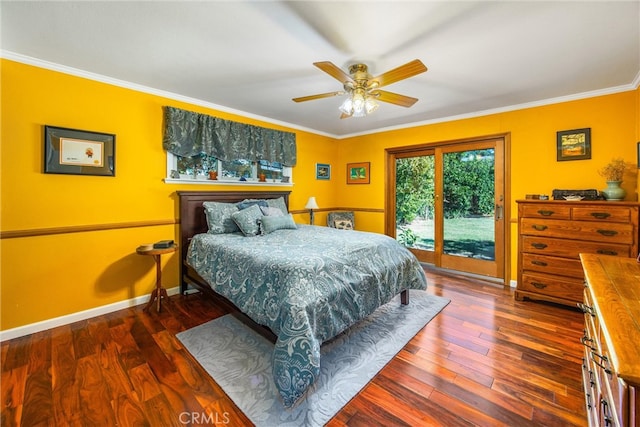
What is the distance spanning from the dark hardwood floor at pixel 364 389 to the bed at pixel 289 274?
408mm

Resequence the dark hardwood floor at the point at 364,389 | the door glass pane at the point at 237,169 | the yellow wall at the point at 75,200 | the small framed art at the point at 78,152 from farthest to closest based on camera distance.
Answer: the door glass pane at the point at 237,169, the small framed art at the point at 78,152, the yellow wall at the point at 75,200, the dark hardwood floor at the point at 364,389

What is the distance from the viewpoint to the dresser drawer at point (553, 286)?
272cm

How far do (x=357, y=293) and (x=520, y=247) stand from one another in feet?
7.52

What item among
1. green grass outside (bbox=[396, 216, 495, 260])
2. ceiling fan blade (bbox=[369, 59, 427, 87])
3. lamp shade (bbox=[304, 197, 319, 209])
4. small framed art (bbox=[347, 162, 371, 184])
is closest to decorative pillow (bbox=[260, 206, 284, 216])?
lamp shade (bbox=[304, 197, 319, 209])

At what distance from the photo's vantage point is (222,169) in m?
3.67

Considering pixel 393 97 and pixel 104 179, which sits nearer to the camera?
pixel 393 97

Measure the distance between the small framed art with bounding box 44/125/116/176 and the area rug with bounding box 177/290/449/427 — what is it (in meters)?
1.87

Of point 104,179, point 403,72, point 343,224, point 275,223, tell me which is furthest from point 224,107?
point 343,224

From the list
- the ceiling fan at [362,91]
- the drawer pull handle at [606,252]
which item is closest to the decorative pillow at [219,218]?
the ceiling fan at [362,91]

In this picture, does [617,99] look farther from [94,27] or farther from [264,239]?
[94,27]

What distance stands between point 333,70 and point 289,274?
149 centimetres

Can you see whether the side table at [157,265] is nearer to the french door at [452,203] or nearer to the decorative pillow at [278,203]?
the decorative pillow at [278,203]

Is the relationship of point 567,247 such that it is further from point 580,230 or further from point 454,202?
point 454,202

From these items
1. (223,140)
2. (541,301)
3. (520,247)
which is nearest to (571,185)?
→ (520,247)
